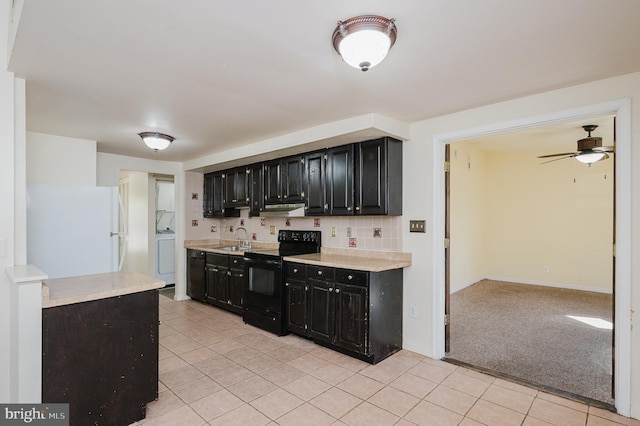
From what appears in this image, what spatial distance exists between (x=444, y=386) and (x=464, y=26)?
2533 mm

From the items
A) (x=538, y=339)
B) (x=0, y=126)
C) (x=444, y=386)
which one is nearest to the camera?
(x=0, y=126)

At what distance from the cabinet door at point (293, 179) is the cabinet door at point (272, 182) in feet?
0.35

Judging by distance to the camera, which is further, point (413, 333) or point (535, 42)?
point (413, 333)

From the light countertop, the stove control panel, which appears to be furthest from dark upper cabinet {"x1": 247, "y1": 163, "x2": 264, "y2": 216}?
the light countertop

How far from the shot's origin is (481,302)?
5.14m

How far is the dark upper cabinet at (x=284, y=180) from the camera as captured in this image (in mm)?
Answer: 4016

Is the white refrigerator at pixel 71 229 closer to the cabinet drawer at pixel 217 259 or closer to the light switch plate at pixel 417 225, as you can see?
the cabinet drawer at pixel 217 259

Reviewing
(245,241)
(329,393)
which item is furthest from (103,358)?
(245,241)

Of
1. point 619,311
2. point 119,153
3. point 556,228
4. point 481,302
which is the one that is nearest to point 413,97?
point 619,311

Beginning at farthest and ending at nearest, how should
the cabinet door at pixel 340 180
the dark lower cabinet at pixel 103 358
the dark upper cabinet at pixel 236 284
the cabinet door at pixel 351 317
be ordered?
1. the dark upper cabinet at pixel 236 284
2. the cabinet door at pixel 340 180
3. the cabinet door at pixel 351 317
4. the dark lower cabinet at pixel 103 358

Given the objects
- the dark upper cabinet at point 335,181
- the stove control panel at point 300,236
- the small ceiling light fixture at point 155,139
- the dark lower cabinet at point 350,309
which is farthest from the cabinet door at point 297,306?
the small ceiling light fixture at point 155,139

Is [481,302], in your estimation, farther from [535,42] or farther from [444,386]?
[535,42]

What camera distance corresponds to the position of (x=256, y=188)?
4.64m

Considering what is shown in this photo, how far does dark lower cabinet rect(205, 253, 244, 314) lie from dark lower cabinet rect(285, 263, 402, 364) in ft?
3.79
